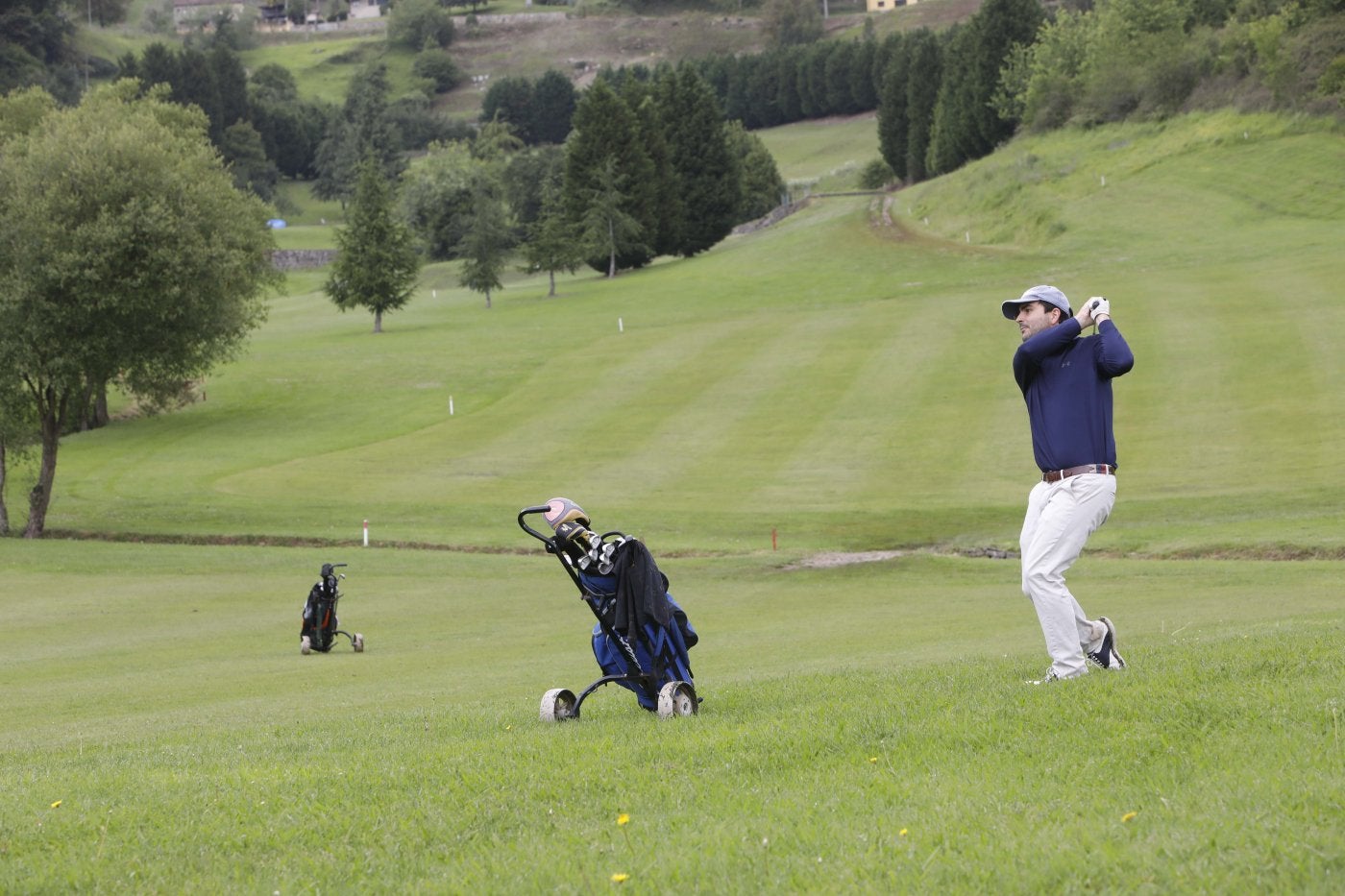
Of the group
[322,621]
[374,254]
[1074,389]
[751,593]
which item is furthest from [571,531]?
[374,254]

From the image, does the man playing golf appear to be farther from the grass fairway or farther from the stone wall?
the stone wall

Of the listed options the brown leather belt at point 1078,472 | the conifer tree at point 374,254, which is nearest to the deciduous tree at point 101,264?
the brown leather belt at point 1078,472

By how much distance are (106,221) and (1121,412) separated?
2831 cm

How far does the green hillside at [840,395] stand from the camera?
1330 inches

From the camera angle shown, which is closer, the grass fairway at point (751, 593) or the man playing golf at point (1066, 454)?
the grass fairway at point (751, 593)

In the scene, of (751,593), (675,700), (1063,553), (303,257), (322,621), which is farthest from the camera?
(303,257)

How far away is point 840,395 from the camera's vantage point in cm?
4625

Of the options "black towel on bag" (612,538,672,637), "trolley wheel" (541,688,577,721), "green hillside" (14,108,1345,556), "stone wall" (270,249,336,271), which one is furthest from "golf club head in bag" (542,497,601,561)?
"stone wall" (270,249,336,271)

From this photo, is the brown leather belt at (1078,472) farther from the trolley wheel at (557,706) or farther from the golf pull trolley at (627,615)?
the trolley wheel at (557,706)

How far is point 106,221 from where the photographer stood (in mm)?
38406

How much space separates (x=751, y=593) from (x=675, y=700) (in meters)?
15.9

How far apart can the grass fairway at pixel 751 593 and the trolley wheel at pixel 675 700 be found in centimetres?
25

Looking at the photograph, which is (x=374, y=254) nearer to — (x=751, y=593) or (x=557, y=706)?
(x=751, y=593)

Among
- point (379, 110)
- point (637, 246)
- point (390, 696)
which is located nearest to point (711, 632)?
point (390, 696)
